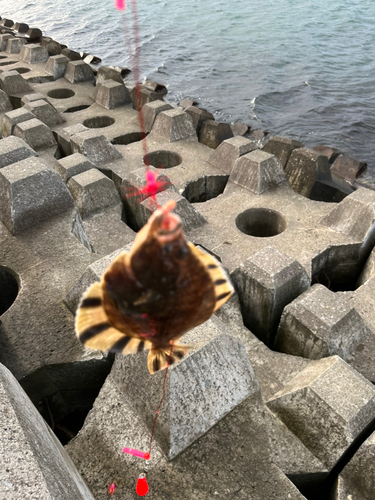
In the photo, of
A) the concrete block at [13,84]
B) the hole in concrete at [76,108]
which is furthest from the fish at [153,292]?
the concrete block at [13,84]

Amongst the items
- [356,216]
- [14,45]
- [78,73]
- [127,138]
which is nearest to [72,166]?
[127,138]

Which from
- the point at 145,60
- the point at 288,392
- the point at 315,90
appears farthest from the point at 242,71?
the point at 288,392

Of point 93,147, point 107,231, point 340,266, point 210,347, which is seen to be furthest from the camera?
point 93,147

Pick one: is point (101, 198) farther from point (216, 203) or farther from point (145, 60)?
point (145, 60)

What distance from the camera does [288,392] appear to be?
3.38 metres

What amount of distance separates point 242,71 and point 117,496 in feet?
72.3

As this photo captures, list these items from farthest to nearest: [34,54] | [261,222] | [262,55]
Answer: [262,55], [34,54], [261,222]

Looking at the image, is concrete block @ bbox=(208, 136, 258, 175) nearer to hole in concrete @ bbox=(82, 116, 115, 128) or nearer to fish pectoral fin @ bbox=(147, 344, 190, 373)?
hole in concrete @ bbox=(82, 116, 115, 128)

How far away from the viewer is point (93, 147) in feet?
29.5

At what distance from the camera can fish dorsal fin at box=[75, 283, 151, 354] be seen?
4.65 ft

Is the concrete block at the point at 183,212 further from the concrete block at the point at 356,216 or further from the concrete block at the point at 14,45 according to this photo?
the concrete block at the point at 14,45

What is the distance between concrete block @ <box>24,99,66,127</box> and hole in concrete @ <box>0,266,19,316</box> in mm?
7678

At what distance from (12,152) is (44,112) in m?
6.32

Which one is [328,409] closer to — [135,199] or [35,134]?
[135,199]
